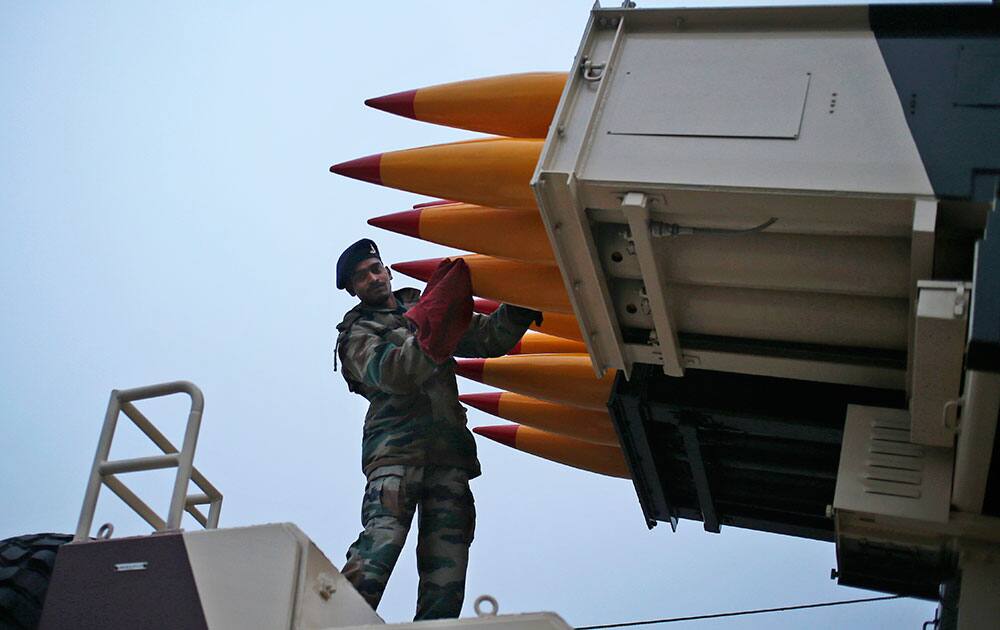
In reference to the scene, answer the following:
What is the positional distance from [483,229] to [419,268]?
132 cm

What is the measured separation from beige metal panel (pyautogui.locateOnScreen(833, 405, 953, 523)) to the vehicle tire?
3.10m

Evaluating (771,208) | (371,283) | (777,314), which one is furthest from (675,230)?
(371,283)

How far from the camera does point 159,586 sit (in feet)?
14.0

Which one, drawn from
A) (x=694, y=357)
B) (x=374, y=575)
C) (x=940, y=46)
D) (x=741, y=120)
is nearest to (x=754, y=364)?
(x=694, y=357)

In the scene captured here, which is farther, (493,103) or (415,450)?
(415,450)

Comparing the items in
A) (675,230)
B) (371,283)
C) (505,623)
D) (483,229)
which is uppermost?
(371,283)

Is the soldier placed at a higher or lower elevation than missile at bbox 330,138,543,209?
lower

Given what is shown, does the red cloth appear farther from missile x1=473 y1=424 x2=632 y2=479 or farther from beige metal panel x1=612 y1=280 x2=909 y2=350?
missile x1=473 y1=424 x2=632 y2=479

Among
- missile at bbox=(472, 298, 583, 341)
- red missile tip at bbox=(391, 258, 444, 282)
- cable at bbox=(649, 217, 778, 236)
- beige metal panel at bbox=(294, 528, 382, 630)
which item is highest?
red missile tip at bbox=(391, 258, 444, 282)

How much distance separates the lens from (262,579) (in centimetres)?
414

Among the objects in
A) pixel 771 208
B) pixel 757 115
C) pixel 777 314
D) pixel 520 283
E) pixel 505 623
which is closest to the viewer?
pixel 505 623

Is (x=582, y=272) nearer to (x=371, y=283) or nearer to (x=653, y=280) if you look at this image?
(x=653, y=280)

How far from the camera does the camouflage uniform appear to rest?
5.53m

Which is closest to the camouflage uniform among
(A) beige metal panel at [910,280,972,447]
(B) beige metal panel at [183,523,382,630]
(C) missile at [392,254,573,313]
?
(C) missile at [392,254,573,313]
